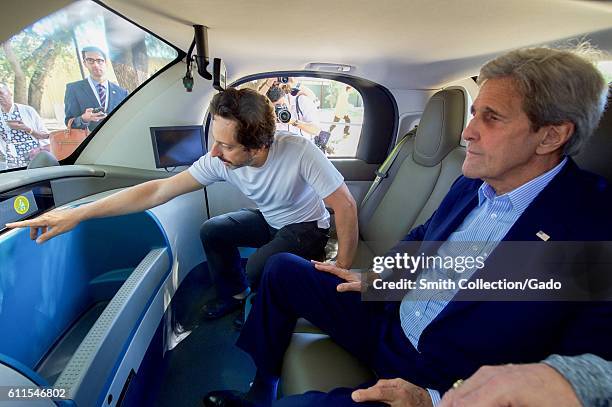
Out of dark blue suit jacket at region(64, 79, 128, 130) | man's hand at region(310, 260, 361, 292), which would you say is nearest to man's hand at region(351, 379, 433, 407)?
man's hand at region(310, 260, 361, 292)

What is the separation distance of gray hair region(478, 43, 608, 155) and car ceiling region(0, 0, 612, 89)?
459 millimetres

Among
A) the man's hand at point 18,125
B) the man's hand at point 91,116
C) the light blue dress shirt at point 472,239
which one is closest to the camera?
the light blue dress shirt at point 472,239

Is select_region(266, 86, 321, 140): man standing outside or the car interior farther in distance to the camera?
select_region(266, 86, 321, 140): man standing outside

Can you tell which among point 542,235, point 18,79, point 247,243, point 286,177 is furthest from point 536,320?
point 18,79

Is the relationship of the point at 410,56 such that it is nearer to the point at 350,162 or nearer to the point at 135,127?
the point at 350,162

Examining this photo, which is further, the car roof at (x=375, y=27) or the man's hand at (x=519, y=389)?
the car roof at (x=375, y=27)

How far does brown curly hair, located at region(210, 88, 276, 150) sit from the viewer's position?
1344 millimetres

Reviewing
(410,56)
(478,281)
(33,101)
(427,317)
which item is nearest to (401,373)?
(427,317)

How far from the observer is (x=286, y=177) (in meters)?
1.55

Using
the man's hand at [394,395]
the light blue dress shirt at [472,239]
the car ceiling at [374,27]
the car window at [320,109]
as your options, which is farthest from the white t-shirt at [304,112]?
the man's hand at [394,395]

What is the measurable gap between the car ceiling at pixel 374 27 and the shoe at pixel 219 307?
1447 mm

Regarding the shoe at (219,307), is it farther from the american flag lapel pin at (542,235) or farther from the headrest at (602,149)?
the headrest at (602,149)

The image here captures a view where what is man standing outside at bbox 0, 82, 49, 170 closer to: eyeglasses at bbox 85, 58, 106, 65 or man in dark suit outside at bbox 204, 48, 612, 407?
eyeglasses at bbox 85, 58, 106, 65

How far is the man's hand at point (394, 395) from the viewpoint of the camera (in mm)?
770
